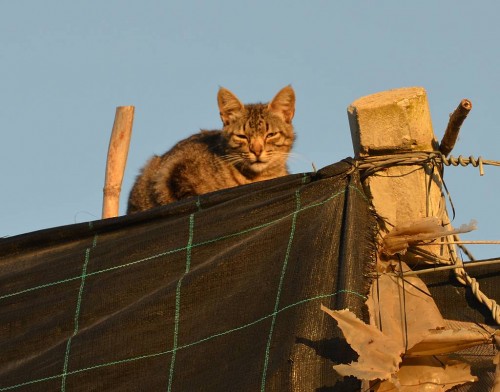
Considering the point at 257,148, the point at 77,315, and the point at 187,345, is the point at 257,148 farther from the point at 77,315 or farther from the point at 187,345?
the point at 187,345

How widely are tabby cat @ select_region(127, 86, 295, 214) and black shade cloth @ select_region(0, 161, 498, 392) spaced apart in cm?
251

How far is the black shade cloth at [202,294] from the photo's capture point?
11.1 ft

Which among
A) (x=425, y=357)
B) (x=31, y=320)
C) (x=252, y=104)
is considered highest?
(x=252, y=104)

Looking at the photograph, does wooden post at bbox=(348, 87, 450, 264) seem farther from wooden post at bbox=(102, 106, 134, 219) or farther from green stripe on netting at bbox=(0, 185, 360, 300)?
wooden post at bbox=(102, 106, 134, 219)

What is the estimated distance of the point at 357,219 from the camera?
3.56 meters

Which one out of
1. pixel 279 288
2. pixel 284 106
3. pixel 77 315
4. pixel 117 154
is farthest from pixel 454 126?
pixel 284 106

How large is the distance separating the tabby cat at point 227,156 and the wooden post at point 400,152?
113 inches

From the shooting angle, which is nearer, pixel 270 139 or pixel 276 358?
pixel 276 358

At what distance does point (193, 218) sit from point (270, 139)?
3360 mm

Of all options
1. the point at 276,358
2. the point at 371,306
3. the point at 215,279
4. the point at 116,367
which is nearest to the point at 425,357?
the point at 371,306

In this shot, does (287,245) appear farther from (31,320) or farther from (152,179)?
(152,179)

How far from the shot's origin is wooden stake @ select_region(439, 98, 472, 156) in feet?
11.9

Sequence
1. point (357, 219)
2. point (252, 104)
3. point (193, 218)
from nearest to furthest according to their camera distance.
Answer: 1. point (357, 219)
2. point (193, 218)
3. point (252, 104)

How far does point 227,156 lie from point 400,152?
10.9ft
